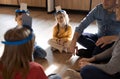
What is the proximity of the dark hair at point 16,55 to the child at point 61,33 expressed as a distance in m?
1.64

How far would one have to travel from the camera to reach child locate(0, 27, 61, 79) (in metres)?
1.16

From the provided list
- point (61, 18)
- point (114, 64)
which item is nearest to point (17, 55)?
point (114, 64)

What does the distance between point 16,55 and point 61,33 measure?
1.76m

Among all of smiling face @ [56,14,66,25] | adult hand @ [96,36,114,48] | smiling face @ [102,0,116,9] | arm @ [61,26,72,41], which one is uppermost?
smiling face @ [102,0,116,9]

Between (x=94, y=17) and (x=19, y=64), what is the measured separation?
4.69 ft

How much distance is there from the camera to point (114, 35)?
2334 mm

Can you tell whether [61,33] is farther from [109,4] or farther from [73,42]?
[109,4]

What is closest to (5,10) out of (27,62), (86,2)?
(86,2)

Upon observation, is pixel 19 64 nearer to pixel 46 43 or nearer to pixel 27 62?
pixel 27 62

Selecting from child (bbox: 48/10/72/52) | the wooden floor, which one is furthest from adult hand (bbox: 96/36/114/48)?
child (bbox: 48/10/72/52)

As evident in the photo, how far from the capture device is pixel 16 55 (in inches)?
45.8

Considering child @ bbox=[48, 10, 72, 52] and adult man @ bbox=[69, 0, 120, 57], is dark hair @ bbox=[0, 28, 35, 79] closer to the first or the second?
adult man @ bbox=[69, 0, 120, 57]

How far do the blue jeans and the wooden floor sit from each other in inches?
22.9

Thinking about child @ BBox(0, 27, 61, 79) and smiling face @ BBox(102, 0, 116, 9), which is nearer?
child @ BBox(0, 27, 61, 79)
